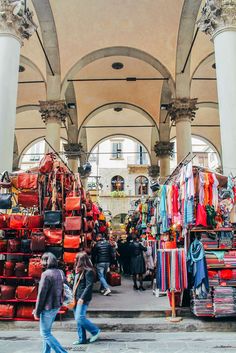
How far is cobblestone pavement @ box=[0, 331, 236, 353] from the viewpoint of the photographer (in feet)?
14.4

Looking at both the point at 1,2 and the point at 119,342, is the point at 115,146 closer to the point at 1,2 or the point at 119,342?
the point at 1,2

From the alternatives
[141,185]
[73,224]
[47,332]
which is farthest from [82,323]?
[141,185]

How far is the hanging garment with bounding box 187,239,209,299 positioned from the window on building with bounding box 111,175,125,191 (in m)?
27.8

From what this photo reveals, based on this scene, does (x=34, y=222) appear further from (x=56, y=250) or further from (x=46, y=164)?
(x=46, y=164)

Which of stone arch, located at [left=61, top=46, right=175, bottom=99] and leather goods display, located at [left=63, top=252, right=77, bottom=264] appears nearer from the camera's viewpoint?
leather goods display, located at [left=63, top=252, right=77, bottom=264]

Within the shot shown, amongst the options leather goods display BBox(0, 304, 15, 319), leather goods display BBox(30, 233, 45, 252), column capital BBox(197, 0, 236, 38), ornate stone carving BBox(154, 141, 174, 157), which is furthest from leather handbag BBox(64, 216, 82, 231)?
ornate stone carving BBox(154, 141, 174, 157)

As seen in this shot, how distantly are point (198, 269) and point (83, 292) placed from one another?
1.99 m

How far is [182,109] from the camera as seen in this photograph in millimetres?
12336

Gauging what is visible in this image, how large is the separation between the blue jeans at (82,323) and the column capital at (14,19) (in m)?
6.09

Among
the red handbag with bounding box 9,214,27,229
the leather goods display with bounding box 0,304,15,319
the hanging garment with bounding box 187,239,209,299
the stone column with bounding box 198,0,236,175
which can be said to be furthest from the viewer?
the stone column with bounding box 198,0,236,175

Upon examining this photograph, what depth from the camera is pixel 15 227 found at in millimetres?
5852

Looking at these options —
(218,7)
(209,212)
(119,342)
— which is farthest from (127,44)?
(119,342)

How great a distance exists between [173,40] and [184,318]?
10311 millimetres

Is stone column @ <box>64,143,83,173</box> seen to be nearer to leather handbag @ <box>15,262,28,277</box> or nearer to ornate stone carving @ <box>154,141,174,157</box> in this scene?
ornate stone carving @ <box>154,141,174,157</box>
